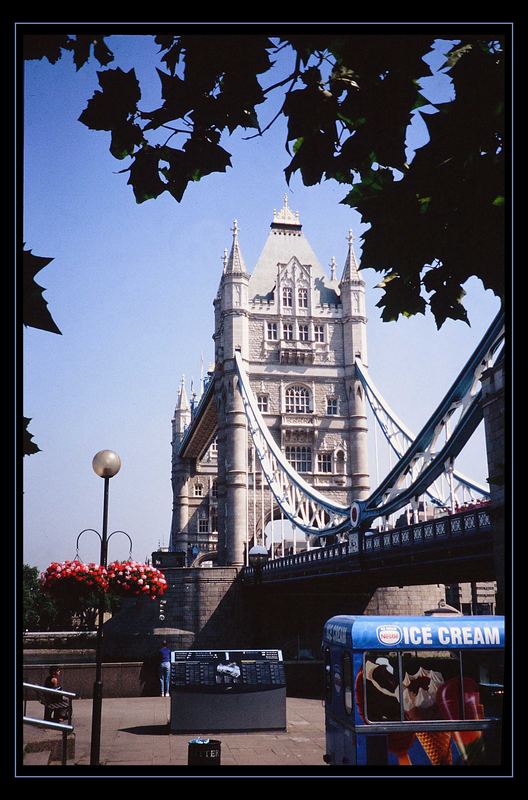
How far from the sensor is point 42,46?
4.46 metres

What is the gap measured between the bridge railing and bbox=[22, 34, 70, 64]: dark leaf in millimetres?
15293

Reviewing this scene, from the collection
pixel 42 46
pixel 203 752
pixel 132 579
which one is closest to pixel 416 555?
pixel 132 579

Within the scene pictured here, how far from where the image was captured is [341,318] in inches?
2314

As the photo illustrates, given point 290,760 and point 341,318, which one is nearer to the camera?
point 290,760

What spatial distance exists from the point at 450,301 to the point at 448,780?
2.68 metres

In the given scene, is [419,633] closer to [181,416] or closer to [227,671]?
[227,671]

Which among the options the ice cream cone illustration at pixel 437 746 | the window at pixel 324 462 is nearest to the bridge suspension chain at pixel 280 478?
the window at pixel 324 462

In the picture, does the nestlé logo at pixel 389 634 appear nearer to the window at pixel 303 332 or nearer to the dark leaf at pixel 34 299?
the dark leaf at pixel 34 299

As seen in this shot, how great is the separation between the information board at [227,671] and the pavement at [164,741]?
31.8 inches

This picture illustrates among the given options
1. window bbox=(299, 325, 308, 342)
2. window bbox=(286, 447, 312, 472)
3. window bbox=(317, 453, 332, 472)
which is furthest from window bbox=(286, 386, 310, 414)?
window bbox=(299, 325, 308, 342)

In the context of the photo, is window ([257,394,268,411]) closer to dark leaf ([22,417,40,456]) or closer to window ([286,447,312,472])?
window ([286,447,312,472])
